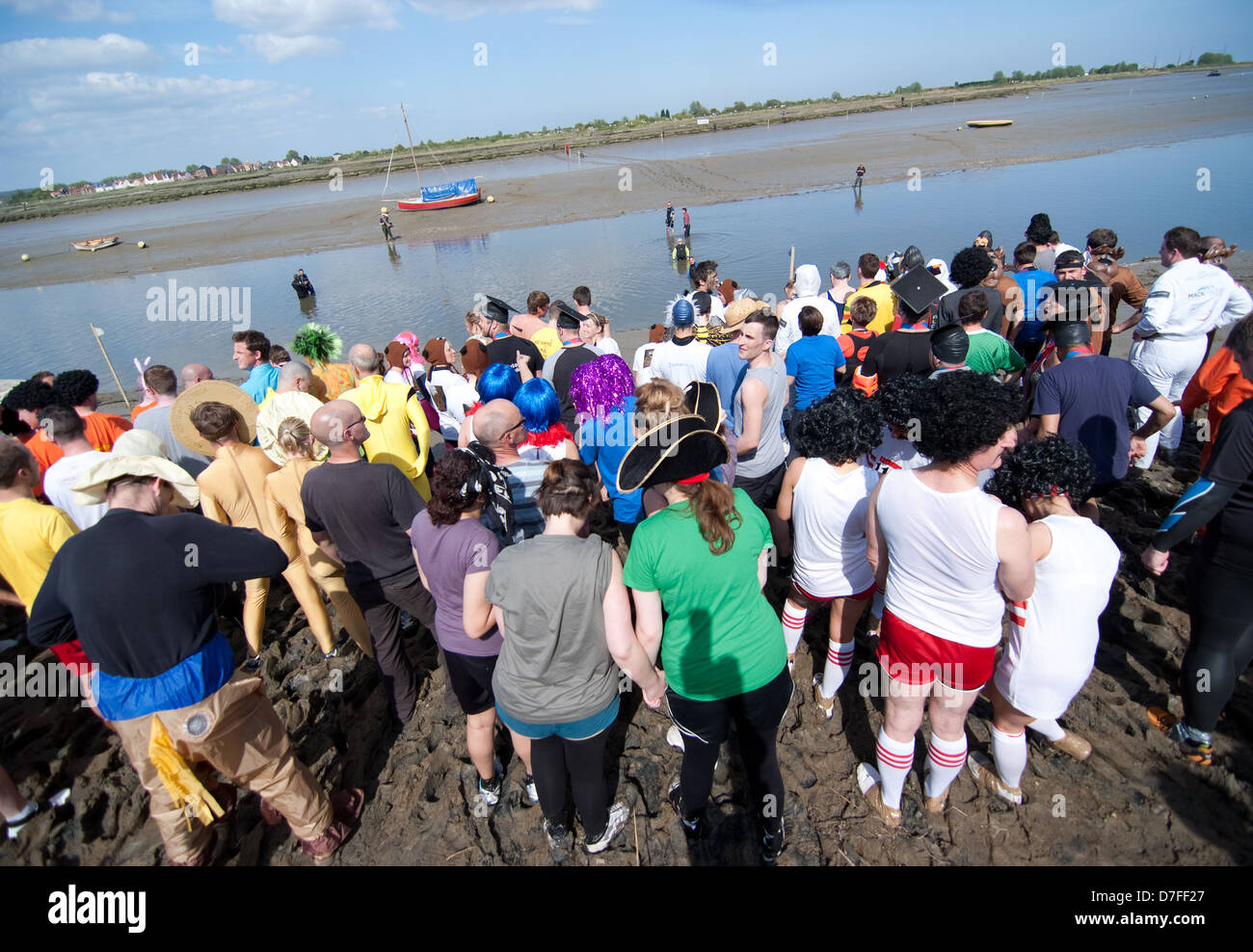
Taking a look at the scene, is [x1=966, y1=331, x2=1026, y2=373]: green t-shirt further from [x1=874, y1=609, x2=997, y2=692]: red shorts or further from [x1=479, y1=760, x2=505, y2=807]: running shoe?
[x1=479, y1=760, x2=505, y2=807]: running shoe

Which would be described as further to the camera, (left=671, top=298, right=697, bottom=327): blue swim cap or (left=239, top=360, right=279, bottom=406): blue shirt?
(left=239, top=360, right=279, bottom=406): blue shirt

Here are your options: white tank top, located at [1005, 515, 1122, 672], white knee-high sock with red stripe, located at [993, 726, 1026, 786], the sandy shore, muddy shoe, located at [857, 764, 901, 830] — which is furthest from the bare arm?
the sandy shore

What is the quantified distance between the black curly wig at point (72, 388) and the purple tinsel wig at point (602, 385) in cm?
378

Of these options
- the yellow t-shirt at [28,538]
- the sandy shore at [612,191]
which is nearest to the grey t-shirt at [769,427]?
the yellow t-shirt at [28,538]

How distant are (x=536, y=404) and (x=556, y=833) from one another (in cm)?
229

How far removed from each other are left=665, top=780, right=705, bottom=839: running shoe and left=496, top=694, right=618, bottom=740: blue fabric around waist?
2.29ft

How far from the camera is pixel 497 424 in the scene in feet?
10.5

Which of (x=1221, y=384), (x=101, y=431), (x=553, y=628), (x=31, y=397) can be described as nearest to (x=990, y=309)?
(x=1221, y=384)

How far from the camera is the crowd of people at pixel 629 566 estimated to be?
2.26 m

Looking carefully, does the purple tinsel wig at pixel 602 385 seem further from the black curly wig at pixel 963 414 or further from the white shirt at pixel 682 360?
the black curly wig at pixel 963 414

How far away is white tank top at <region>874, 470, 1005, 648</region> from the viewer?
2209 millimetres

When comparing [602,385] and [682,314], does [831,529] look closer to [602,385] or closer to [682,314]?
[602,385]
